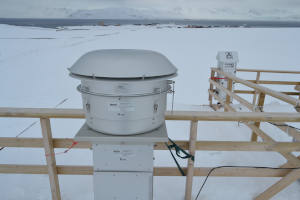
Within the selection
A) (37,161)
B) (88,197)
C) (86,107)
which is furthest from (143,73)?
(37,161)

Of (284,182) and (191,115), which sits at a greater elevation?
(191,115)

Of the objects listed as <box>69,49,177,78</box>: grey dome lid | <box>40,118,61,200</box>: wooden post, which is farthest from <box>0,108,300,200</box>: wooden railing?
<box>69,49,177,78</box>: grey dome lid

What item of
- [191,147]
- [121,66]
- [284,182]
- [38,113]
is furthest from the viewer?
[284,182]

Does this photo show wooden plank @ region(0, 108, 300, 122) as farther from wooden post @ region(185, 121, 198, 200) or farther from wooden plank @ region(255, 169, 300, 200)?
wooden plank @ region(255, 169, 300, 200)

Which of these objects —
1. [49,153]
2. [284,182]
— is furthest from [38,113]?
[284,182]

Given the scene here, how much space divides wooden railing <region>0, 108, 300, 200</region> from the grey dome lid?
2.19ft

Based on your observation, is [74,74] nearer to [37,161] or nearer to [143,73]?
[143,73]

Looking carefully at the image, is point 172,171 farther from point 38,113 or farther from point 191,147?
point 38,113

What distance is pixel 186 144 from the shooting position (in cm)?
223

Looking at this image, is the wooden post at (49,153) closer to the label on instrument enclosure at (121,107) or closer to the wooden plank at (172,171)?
the wooden plank at (172,171)

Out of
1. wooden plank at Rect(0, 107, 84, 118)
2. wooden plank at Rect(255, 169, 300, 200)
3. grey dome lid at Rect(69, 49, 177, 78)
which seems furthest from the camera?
wooden plank at Rect(255, 169, 300, 200)

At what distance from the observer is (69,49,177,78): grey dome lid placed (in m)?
1.34

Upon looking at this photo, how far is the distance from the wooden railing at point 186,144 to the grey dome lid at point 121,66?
26.3 inches

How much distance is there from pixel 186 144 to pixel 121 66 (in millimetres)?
1201
